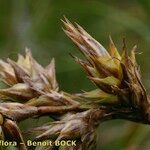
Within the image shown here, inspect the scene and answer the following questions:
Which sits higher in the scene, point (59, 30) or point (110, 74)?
point (59, 30)

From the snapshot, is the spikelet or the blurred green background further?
the blurred green background

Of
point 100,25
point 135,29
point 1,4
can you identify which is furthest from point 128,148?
point 1,4

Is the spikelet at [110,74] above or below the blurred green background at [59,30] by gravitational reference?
below

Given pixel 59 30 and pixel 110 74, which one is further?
pixel 59 30

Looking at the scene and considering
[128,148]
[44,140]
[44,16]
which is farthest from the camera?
[44,16]

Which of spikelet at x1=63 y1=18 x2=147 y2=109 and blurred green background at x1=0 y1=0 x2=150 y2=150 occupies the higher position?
blurred green background at x1=0 y1=0 x2=150 y2=150

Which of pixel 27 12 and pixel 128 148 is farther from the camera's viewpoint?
pixel 27 12

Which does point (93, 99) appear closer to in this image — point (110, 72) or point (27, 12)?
point (110, 72)

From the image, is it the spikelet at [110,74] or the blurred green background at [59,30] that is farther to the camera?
the blurred green background at [59,30]
